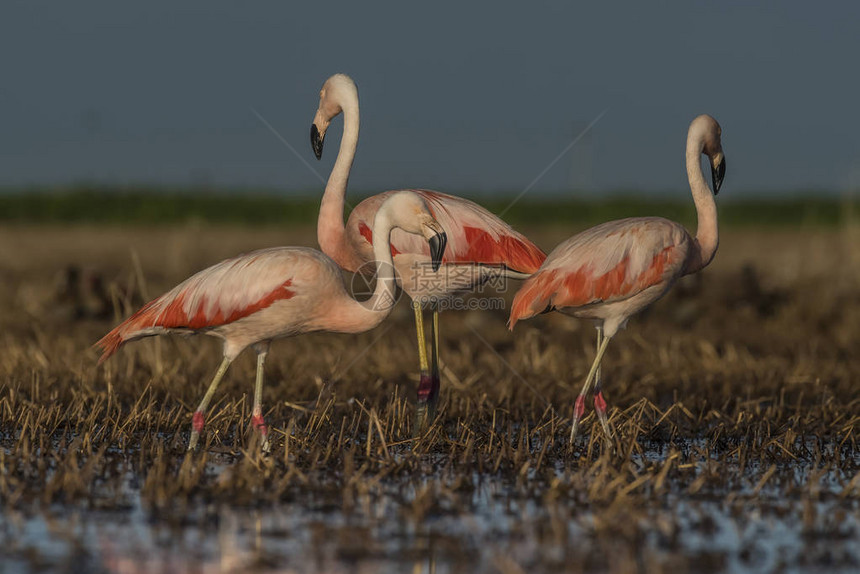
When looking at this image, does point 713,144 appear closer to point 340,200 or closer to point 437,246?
point 437,246

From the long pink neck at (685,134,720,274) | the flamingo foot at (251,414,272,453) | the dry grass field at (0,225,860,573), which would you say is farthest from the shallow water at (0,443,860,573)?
the long pink neck at (685,134,720,274)

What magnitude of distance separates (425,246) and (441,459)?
1.64 meters

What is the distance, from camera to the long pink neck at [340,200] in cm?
721

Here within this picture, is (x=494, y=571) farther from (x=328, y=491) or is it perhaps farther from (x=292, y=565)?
(x=328, y=491)

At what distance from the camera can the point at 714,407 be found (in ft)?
25.7

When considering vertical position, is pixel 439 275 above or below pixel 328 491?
above

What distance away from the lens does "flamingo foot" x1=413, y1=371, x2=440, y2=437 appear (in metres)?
6.98

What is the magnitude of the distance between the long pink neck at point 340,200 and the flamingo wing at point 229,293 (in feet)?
2.75

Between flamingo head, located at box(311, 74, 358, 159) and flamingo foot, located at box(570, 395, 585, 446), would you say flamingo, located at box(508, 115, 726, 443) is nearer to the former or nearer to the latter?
flamingo foot, located at box(570, 395, 585, 446)

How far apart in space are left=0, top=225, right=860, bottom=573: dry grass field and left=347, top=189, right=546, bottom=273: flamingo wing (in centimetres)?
91

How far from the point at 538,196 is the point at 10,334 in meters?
51.5

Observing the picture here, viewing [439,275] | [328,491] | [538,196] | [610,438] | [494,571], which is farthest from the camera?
[538,196]

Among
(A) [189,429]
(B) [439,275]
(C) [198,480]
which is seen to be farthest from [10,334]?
(C) [198,480]

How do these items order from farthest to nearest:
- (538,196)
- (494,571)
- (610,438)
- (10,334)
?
1. (538,196)
2. (10,334)
3. (610,438)
4. (494,571)
